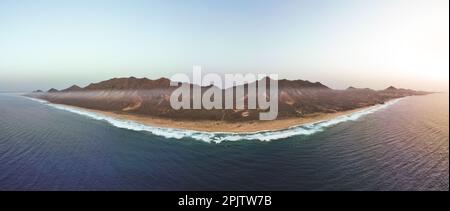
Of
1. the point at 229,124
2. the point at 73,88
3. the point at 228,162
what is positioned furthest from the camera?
the point at 73,88

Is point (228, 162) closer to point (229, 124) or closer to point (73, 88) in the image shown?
point (229, 124)

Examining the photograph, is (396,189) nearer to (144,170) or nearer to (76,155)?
(144,170)

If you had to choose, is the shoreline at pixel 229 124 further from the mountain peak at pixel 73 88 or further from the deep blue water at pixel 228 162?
the mountain peak at pixel 73 88

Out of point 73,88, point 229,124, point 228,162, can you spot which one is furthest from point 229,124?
point 73,88

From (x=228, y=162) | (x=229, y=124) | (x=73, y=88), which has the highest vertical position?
(x=73, y=88)

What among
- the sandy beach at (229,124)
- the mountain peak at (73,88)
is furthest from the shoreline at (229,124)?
the mountain peak at (73,88)

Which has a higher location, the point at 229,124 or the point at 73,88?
the point at 73,88

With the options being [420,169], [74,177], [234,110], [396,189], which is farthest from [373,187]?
[234,110]

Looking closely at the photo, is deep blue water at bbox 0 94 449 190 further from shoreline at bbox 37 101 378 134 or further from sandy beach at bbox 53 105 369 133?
sandy beach at bbox 53 105 369 133

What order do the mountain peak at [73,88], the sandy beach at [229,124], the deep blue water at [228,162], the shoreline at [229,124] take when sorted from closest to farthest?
1. the deep blue water at [228,162]
2. the shoreline at [229,124]
3. the sandy beach at [229,124]
4. the mountain peak at [73,88]
